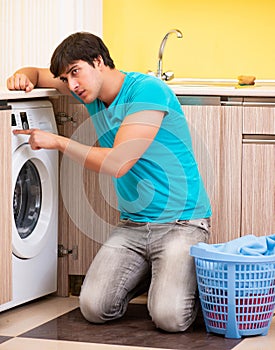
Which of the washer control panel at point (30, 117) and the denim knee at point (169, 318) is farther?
the washer control panel at point (30, 117)

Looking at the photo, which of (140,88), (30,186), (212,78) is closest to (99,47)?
(140,88)

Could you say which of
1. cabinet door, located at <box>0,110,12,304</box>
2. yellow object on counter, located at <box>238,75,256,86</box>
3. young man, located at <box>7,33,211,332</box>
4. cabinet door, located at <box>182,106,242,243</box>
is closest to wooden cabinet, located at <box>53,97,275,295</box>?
cabinet door, located at <box>182,106,242,243</box>

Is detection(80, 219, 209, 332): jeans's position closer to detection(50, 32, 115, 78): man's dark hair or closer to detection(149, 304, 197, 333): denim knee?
detection(149, 304, 197, 333): denim knee

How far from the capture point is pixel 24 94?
3.37 meters

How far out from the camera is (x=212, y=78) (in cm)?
472

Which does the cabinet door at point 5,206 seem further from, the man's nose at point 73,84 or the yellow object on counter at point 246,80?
the yellow object on counter at point 246,80

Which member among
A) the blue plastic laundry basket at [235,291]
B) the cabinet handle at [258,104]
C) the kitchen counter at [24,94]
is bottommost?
the blue plastic laundry basket at [235,291]

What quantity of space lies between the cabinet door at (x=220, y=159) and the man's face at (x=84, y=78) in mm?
517

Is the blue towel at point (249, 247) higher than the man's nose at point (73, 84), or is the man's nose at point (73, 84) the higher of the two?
the man's nose at point (73, 84)

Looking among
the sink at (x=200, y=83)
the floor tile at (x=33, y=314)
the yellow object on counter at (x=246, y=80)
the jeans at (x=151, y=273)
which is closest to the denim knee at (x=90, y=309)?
the jeans at (x=151, y=273)

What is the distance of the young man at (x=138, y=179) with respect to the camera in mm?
3199

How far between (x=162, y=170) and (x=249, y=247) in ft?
1.48

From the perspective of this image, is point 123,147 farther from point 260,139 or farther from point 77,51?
point 260,139

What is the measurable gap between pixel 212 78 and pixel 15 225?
1.70m
